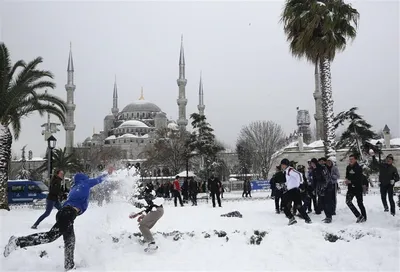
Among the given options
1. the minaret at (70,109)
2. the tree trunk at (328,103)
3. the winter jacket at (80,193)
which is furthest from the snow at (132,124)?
the winter jacket at (80,193)

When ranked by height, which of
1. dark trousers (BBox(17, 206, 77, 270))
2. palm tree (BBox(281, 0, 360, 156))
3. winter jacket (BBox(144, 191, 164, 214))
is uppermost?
palm tree (BBox(281, 0, 360, 156))

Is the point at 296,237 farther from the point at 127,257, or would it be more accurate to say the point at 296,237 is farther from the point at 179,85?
the point at 179,85

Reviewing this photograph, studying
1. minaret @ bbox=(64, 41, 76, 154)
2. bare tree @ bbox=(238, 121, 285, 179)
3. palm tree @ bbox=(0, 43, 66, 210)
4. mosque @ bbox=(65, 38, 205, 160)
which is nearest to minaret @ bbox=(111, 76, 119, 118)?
mosque @ bbox=(65, 38, 205, 160)

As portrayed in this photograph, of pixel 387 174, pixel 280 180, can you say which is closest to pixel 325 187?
pixel 387 174

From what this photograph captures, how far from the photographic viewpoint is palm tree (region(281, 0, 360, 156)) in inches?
583

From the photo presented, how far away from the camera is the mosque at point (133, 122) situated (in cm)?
7612

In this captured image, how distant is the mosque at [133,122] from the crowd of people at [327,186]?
64386 millimetres

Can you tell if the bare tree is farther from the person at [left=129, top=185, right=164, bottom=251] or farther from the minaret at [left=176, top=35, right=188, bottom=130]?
the person at [left=129, top=185, right=164, bottom=251]

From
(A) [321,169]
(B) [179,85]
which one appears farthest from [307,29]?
(B) [179,85]

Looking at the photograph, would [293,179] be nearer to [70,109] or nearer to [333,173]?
[333,173]

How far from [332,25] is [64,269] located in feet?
41.8

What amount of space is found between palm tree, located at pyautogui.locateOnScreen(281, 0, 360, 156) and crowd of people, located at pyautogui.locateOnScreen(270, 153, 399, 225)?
569 cm

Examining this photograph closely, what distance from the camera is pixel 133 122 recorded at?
103938mm

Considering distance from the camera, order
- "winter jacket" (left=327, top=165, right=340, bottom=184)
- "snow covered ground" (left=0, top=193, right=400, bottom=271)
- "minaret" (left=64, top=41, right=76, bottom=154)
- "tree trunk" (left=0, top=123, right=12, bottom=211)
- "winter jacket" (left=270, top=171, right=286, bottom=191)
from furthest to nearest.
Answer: "minaret" (left=64, top=41, right=76, bottom=154) < "tree trunk" (left=0, top=123, right=12, bottom=211) < "winter jacket" (left=270, top=171, right=286, bottom=191) < "winter jacket" (left=327, top=165, right=340, bottom=184) < "snow covered ground" (left=0, top=193, right=400, bottom=271)
